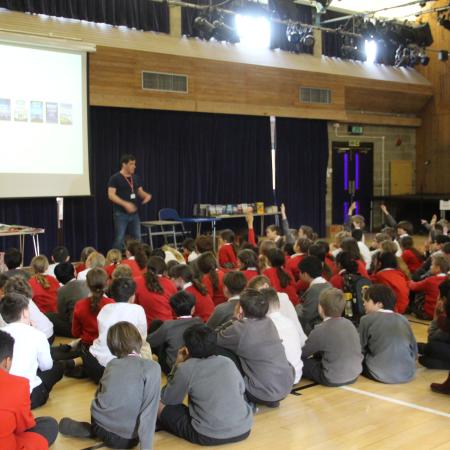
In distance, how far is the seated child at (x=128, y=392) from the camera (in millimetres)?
3229

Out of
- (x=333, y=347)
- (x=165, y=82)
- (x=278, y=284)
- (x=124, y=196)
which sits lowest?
(x=333, y=347)

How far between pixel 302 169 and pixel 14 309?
10.7 metres

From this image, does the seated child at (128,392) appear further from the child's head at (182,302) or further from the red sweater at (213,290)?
the red sweater at (213,290)

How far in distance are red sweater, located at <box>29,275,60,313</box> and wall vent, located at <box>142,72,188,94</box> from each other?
5839 mm

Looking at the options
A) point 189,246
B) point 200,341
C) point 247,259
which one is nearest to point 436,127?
point 189,246

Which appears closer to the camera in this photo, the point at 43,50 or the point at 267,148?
the point at 43,50

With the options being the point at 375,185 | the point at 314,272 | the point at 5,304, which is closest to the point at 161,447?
the point at 5,304

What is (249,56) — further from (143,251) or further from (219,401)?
(219,401)

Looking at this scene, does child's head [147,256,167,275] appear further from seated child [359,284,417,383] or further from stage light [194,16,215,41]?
stage light [194,16,215,41]

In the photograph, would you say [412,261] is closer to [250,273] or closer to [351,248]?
[351,248]

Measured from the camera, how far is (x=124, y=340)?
324 cm

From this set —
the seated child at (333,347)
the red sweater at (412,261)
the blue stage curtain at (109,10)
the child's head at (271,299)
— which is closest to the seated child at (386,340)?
the seated child at (333,347)

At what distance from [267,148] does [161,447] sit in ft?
33.4

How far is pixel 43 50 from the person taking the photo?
9.34 m
